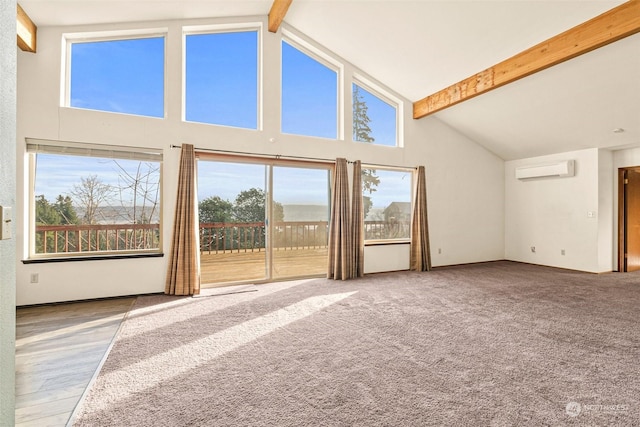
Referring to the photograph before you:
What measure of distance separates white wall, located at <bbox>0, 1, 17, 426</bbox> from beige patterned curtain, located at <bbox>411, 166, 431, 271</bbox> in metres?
5.50

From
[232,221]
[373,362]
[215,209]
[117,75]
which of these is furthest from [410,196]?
[117,75]

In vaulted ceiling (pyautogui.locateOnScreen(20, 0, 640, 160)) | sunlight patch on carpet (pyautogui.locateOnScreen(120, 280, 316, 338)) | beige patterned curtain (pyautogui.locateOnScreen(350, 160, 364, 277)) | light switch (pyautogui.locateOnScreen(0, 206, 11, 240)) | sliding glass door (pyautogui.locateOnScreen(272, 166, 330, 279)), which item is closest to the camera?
light switch (pyautogui.locateOnScreen(0, 206, 11, 240))

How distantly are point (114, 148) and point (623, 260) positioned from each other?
8505 millimetres

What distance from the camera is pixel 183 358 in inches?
92.6

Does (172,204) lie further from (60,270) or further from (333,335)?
(333,335)

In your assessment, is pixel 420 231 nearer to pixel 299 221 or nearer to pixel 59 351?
pixel 299 221

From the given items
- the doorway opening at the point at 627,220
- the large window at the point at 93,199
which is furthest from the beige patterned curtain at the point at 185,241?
the doorway opening at the point at 627,220

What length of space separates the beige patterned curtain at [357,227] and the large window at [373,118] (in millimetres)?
934

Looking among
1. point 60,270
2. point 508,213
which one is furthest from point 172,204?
point 508,213

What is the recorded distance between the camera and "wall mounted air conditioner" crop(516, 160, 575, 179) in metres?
5.86

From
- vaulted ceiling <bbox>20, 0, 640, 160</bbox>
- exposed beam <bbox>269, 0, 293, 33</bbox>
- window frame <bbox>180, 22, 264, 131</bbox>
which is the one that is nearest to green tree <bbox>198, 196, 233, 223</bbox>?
window frame <bbox>180, 22, 264, 131</bbox>

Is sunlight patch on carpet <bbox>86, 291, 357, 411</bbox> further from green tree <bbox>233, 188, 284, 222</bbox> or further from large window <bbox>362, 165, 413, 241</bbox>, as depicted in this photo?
large window <bbox>362, 165, 413, 241</bbox>

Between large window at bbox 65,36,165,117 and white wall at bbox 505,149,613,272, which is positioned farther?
white wall at bbox 505,149,613,272

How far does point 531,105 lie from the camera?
500cm
